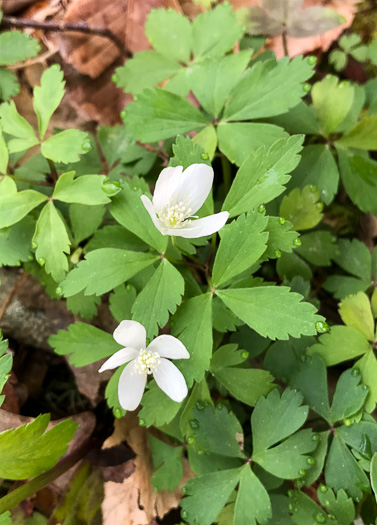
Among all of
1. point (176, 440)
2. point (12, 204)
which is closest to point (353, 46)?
point (12, 204)

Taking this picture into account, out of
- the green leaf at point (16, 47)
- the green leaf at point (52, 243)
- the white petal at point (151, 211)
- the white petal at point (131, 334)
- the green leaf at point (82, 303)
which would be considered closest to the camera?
the white petal at point (151, 211)

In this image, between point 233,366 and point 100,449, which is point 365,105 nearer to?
point 233,366

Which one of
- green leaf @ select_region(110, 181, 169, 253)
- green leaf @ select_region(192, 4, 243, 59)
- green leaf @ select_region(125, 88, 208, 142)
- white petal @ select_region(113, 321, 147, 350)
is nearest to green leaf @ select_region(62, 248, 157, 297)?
green leaf @ select_region(110, 181, 169, 253)

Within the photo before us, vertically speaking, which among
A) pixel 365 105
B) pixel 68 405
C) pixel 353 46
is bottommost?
pixel 68 405

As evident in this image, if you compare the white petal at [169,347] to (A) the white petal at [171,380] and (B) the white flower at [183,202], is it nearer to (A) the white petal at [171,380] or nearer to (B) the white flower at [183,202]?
(A) the white petal at [171,380]

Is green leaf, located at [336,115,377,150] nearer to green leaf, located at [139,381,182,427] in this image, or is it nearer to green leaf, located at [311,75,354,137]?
green leaf, located at [311,75,354,137]

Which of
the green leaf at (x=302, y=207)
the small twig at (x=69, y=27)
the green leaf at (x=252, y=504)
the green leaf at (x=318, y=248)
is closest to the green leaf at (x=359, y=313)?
the green leaf at (x=318, y=248)
